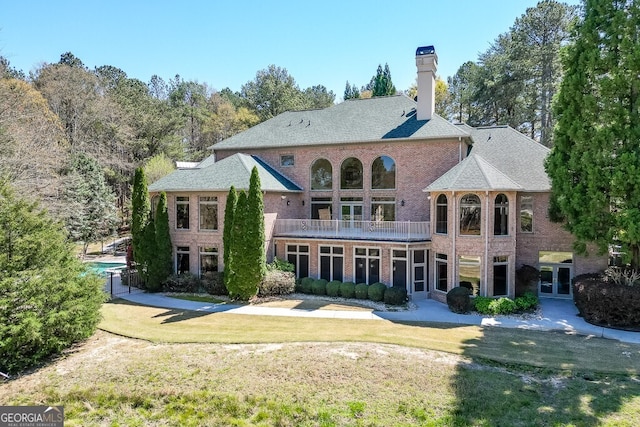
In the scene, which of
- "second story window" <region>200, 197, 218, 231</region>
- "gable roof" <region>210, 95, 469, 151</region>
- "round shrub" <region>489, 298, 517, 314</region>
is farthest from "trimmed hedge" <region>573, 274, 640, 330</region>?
"second story window" <region>200, 197, 218, 231</region>

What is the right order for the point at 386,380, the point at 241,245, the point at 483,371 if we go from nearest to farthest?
1. the point at 386,380
2. the point at 483,371
3. the point at 241,245

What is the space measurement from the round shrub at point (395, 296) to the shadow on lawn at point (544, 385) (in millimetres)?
5034

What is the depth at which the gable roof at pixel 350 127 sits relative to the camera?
2123cm

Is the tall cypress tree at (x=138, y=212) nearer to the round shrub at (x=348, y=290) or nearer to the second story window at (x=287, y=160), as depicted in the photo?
the second story window at (x=287, y=160)

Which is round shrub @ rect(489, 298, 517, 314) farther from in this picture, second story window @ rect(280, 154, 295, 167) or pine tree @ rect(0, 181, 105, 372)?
pine tree @ rect(0, 181, 105, 372)

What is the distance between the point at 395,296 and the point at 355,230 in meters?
4.83

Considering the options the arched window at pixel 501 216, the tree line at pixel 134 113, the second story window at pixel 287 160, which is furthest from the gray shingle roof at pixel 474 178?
the tree line at pixel 134 113

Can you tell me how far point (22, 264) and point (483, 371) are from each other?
13.7m

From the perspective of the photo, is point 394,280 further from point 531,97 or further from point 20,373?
point 531,97

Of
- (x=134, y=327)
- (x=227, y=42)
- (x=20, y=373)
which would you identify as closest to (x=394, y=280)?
(x=134, y=327)

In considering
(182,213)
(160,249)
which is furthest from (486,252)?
(160,249)

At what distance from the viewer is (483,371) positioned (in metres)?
9.91

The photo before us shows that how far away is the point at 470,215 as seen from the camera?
17359 millimetres

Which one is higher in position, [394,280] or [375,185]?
[375,185]
